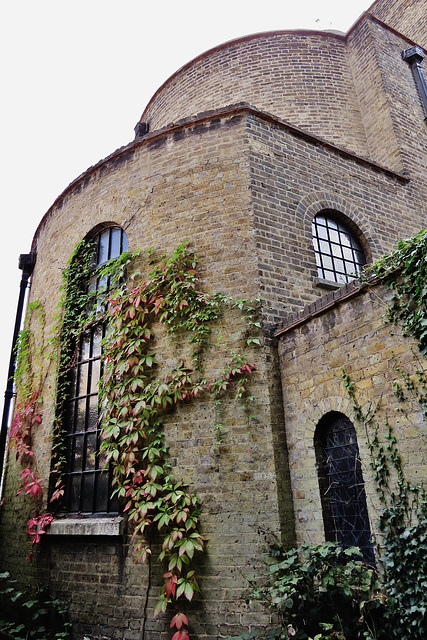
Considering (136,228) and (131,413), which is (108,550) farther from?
(136,228)

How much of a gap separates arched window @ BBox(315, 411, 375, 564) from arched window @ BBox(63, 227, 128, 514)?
2.96 m

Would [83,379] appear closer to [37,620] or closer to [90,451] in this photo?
[90,451]

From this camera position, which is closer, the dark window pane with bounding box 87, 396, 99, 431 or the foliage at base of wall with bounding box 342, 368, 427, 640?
the foliage at base of wall with bounding box 342, 368, 427, 640

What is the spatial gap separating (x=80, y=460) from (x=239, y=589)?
313cm

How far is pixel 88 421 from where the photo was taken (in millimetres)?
7000

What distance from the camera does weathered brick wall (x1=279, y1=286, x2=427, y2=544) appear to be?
417 centimetres

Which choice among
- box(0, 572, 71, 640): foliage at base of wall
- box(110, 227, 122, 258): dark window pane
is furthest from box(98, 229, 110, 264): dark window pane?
box(0, 572, 71, 640): foliage at base of wall

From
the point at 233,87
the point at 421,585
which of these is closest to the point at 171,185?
the point at 233,87

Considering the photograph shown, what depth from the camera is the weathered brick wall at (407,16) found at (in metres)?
13.0

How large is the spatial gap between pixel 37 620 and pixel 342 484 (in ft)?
14.7

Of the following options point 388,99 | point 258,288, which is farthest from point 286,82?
point 258,288

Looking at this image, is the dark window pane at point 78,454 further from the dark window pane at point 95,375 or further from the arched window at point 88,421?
the dark window pane at point 95,375

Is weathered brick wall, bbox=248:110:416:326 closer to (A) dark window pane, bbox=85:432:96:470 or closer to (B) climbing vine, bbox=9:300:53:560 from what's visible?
(A) dark window pane, bbox=85:432:96:470

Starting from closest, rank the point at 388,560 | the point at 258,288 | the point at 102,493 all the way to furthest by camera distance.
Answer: the point at 388,560 < the point at 258,288 < the point at 102,493
